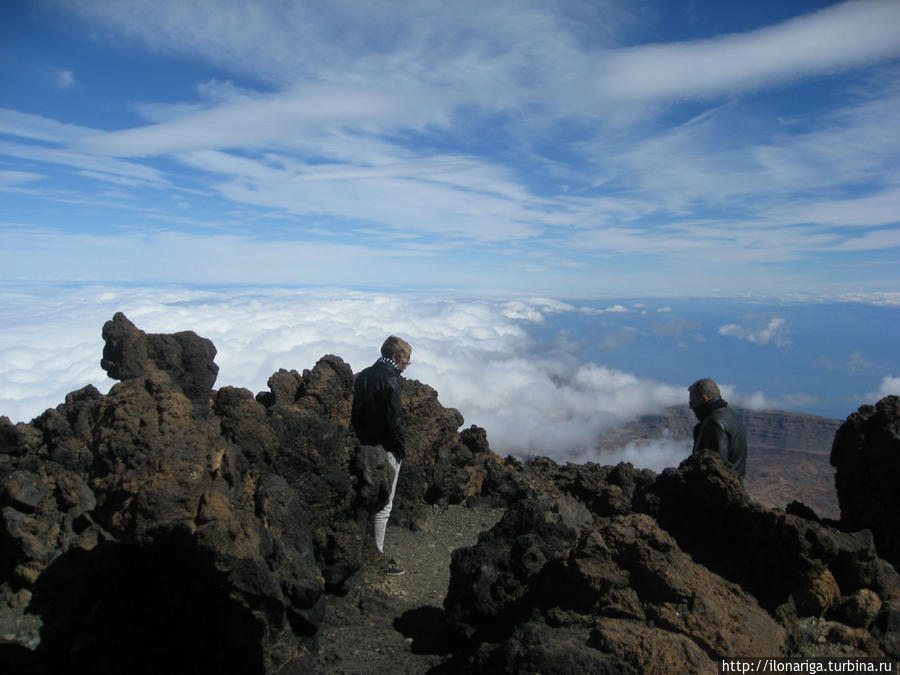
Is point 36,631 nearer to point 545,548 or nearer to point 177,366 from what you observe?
point 545,548

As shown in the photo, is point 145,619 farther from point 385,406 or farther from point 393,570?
point 385,406

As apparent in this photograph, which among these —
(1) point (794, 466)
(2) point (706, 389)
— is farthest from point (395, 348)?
(1) point (794, 466)

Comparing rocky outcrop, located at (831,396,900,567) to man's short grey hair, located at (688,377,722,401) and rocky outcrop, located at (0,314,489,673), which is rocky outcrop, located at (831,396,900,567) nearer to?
man's short grey hair, located at (688,377,722,401)

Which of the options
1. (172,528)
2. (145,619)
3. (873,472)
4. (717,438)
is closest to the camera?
(145,619)

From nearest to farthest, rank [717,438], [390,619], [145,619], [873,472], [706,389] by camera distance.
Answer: [145,619], [390,619], [717,438], [706,389], [873,472]

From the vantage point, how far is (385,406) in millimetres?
8719

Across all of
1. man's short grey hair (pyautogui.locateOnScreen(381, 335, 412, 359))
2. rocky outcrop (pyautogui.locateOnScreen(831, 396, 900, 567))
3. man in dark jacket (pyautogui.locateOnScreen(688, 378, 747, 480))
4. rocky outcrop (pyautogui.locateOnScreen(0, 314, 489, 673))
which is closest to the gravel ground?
rocky outcrop (pyautogui.locateOnScreen(0, 314, 489, 673))

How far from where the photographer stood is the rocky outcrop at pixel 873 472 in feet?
26.2

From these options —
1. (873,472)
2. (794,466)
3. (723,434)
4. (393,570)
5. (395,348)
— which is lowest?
(794,466)

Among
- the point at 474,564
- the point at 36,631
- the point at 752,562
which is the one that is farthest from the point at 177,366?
the point at 752,562

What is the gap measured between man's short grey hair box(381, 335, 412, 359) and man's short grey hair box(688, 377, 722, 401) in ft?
13.6

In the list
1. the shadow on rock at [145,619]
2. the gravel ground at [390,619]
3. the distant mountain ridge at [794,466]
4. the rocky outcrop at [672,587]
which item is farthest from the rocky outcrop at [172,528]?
the distant mountain ridge at [794,466]

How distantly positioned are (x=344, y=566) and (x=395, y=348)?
3.14 meters

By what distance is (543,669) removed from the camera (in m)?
4.34
